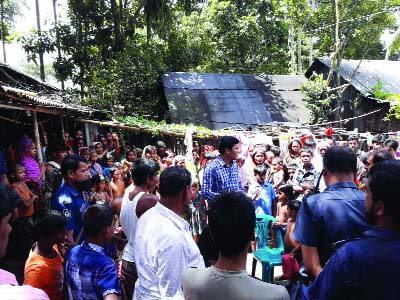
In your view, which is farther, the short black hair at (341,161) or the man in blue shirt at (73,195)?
the man in blue shirt at (73,195)

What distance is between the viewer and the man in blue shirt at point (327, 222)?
91.7 inches

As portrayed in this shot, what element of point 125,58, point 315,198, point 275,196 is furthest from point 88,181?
point 125,58

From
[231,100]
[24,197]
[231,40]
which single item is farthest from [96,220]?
[231,40]

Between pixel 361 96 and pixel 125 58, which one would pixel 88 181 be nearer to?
pixel 125 58

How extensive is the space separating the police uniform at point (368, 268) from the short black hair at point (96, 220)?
158cm

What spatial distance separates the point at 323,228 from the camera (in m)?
2.37

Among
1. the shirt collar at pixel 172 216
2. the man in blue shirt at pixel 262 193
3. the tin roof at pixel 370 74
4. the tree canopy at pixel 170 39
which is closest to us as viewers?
the shirt collar at pixel 172 216

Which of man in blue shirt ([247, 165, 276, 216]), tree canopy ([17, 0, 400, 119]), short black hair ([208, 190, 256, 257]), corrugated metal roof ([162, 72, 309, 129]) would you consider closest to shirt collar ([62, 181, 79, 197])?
short black hair ([208, 190, 256, 257])

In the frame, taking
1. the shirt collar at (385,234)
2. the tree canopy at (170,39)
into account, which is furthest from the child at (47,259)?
the tree canopy at (170,39)

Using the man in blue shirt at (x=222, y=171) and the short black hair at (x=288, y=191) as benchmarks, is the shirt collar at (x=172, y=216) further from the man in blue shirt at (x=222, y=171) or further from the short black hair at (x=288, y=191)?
the short black hair at (x=288, y=191)

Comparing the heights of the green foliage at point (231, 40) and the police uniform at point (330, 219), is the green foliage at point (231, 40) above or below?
above

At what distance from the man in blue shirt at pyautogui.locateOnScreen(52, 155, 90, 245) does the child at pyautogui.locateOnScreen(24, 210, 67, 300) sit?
0.51m

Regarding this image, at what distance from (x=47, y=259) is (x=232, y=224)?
5.76ft

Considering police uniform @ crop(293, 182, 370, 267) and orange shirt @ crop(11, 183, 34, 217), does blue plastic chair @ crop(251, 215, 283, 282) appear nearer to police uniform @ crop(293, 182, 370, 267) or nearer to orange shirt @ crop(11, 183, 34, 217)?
police uniform @ crop(293, 182, 370, 267)
